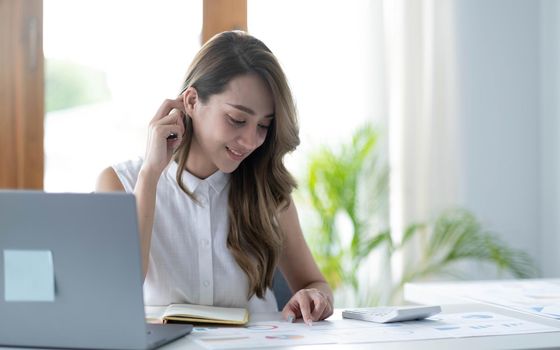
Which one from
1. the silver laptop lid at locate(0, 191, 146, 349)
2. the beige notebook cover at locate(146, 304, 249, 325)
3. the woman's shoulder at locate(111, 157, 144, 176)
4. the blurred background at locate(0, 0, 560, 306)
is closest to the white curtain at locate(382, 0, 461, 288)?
the blurred background at locate(0, 0, 560, 306)

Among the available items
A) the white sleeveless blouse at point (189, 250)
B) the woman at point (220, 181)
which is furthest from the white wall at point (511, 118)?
the white sleeveless blouse at point (189, 250)

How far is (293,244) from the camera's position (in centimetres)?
238

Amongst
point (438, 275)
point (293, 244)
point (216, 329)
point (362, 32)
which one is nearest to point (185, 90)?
point (293, 244)

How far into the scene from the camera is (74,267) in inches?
55.5

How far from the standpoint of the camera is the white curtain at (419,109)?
13.2 ft

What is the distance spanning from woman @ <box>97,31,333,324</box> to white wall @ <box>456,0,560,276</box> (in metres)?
2.11

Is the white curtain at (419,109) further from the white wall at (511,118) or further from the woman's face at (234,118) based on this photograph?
the woman's face at (234,118)

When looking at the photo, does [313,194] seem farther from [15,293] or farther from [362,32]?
[15,293]

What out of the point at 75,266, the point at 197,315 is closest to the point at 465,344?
the point at 197,315

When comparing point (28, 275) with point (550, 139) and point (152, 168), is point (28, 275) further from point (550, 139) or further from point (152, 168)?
point (550, 139)

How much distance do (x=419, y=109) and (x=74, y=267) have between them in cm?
289

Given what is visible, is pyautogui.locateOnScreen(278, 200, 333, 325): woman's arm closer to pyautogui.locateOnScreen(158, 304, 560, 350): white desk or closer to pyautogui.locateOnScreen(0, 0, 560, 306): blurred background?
pyautogui.locateOnScreen(158, 304, 560, 350): white desk

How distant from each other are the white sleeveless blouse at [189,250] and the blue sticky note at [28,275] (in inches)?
29.4

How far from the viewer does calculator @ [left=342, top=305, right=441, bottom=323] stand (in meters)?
1.79
